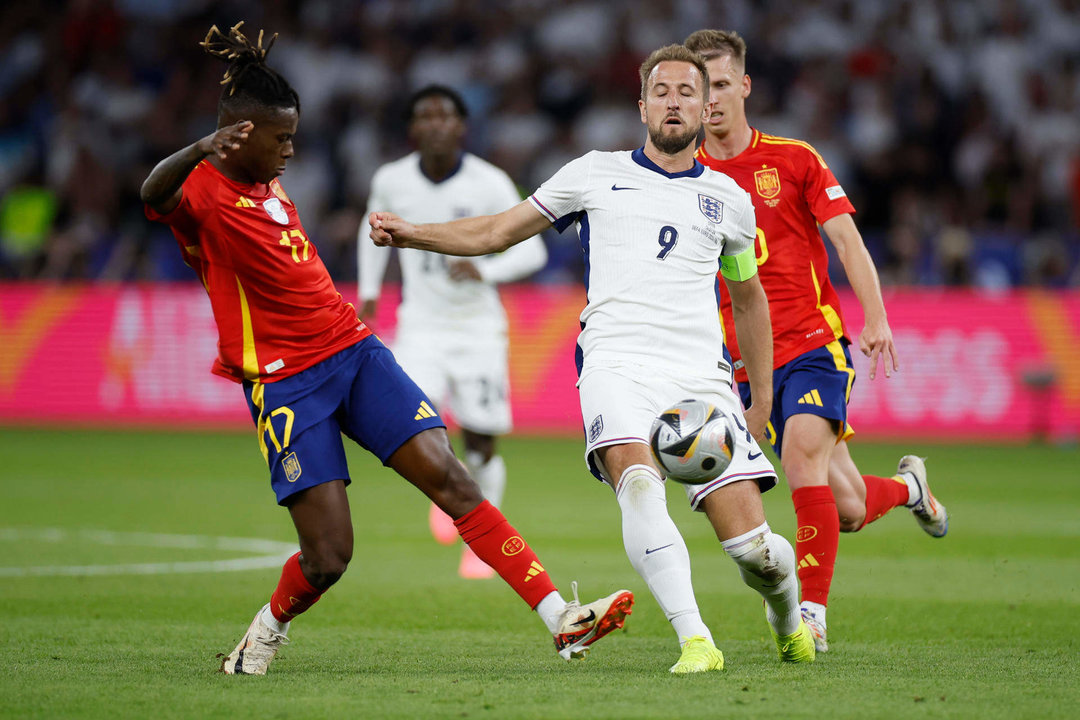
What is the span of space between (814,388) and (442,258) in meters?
3.86

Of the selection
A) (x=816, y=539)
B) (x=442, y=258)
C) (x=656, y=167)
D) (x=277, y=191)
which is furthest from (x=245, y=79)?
(x=442, y=258)

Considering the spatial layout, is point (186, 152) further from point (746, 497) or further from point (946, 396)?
point (946, 396)

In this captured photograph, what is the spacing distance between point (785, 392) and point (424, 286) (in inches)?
151

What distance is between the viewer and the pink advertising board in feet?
58.0

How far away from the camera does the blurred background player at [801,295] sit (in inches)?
262

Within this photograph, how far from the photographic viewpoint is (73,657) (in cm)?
593

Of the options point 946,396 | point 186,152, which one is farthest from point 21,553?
point 946,396

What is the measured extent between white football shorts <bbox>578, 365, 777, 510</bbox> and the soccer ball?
9cm

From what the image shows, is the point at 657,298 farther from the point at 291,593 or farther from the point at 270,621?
the point at 270,621

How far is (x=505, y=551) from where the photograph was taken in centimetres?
587

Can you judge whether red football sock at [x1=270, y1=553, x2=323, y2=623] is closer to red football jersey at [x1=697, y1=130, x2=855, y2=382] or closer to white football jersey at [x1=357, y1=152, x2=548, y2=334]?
red football jersey at [x1=697, y1=130, x2=855, y2=382]

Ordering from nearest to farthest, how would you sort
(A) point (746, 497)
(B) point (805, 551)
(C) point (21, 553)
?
(A) point (746, 497) < (B) point (805, 551) < (C) point (21, 553)

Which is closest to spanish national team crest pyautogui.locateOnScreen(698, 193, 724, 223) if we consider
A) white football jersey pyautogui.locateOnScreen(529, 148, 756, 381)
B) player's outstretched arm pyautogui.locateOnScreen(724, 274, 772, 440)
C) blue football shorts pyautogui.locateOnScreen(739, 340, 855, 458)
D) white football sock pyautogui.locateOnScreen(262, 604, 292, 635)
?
white football jersey pyautogui.locateOnScreen(529, 148, 756, 381)

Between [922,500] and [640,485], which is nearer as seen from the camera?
[640,485]
